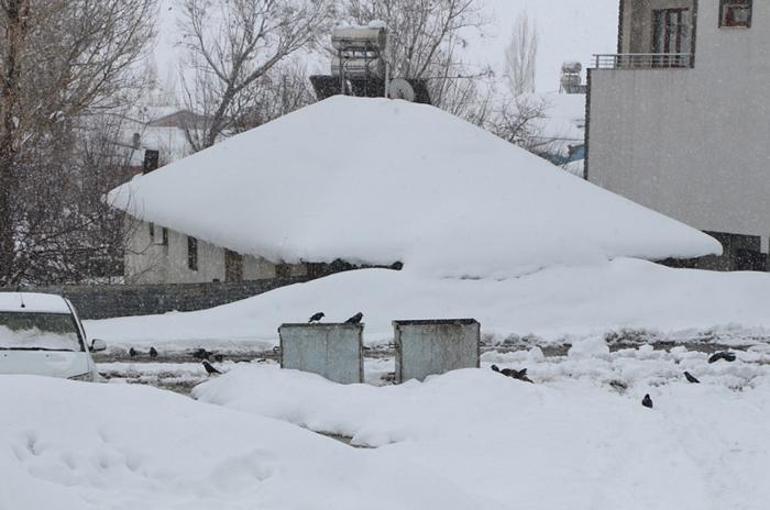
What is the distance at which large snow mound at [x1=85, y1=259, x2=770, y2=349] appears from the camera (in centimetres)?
2092

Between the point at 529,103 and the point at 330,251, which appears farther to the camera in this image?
the point at 529,103

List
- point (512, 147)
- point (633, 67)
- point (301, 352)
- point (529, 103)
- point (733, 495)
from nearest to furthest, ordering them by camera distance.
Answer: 1. point (733, 495)
2. point (301, 352)
3. point (512, 147)
4. point (633, 67)
5. point (529, 103)

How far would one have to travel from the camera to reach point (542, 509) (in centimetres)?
973

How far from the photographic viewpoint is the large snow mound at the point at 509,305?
20.9m

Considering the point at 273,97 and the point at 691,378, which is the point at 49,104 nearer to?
→ the point at 691,378

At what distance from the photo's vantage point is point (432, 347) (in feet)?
51.8

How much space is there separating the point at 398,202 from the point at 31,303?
1206 cm

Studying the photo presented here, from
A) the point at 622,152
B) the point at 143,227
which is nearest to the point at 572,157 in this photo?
the point at 622,152

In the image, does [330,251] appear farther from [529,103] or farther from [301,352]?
[529,103]

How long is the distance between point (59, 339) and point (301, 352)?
3281 millimetres

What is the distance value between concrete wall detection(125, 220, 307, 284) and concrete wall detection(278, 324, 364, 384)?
8792 mm

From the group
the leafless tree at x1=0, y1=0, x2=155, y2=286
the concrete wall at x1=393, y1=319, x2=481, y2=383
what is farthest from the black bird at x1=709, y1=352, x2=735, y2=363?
the leafless tree at x1=0, y1=0, x2=155, y2=286

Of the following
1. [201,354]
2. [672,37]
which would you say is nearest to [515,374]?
[201,354]

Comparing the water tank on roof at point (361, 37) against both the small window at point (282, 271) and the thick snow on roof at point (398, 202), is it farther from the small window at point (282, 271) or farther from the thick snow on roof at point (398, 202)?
the small window at point (282, 271)
